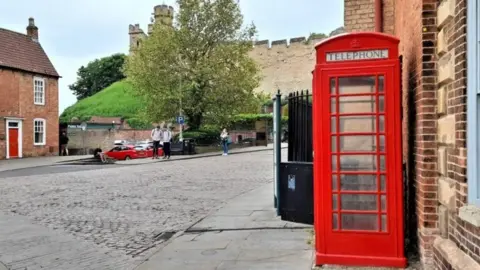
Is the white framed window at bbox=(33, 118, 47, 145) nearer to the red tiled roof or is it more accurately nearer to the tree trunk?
the red tiled roof

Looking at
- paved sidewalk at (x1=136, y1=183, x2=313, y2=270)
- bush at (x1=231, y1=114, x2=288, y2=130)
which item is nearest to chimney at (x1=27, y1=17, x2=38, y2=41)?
bush at (x1=231, y1=114, x2=288, y2=130)

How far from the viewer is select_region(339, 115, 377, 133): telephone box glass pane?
17.6 ft

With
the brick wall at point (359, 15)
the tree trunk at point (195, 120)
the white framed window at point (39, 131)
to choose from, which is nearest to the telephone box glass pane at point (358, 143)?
the brick wall at point (359, 15)

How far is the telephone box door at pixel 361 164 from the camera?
5305 millimetres

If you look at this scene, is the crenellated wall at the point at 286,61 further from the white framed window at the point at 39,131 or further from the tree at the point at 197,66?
the white framed window at the point at 39,131

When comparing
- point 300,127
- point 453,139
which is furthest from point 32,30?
point 453,139

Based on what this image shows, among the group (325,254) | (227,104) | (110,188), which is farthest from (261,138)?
(325,254)

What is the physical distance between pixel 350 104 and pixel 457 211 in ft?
5.40

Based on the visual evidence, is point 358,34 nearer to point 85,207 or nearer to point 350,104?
point 350,104

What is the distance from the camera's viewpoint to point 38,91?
37062 mm

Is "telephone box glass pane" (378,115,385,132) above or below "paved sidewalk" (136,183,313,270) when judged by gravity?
above

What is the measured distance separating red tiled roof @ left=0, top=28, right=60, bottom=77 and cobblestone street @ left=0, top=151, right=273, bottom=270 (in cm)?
2035

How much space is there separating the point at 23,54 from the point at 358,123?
36242mm

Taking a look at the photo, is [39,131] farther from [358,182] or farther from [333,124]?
[358,182]
